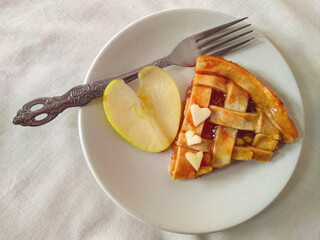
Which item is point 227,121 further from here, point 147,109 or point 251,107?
point 147,109

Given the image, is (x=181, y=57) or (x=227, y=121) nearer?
(x=227, y=121)

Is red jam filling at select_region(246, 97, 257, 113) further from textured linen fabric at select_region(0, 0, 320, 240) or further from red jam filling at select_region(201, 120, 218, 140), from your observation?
textured linen fabric at select_region(0, 0, 320, 240)

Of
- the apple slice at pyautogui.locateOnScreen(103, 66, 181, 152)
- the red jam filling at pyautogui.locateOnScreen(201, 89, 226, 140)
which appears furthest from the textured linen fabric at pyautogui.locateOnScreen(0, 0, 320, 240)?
the red jam filling at pyautogui.locateOnScreen(201, 89, 226, 140)

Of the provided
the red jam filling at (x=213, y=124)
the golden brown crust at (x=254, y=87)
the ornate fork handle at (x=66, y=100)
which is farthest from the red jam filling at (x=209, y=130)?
the ornate fork handle at (x=66, y=100)

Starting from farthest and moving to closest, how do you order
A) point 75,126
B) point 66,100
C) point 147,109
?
point 75,126 → point 147,109 → point 66,100

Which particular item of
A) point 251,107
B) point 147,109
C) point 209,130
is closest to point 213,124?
point 209,130

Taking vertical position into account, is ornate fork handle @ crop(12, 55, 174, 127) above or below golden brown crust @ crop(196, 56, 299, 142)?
above
